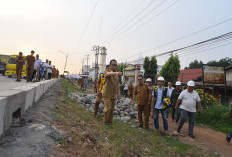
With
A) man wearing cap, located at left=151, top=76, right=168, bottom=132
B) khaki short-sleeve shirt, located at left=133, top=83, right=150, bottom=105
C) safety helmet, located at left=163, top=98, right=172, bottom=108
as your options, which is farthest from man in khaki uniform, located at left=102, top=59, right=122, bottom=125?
safety helmet, located at left=163, top=98, right=172, bottom=108

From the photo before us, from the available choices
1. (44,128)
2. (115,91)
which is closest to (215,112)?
(115,91)

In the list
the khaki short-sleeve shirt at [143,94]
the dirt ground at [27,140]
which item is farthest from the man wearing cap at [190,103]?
the dirt ground at [27,140]

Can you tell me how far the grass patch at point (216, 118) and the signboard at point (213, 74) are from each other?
1543mm

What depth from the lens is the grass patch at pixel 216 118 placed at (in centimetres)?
773

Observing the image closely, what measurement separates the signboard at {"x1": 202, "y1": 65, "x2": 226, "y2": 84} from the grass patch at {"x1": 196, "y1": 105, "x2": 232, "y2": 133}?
5.06ft

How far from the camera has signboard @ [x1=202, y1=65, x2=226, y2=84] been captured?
9.43 m

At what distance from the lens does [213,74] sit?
9562mm

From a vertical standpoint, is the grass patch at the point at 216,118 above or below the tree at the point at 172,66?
below

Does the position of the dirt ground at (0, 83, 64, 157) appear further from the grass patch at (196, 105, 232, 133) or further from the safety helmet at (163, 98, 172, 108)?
the grass patch at (196, 105, 232, 133)

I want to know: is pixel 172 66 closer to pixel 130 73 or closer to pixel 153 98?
pixel 130 73

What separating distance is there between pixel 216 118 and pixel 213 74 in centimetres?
253

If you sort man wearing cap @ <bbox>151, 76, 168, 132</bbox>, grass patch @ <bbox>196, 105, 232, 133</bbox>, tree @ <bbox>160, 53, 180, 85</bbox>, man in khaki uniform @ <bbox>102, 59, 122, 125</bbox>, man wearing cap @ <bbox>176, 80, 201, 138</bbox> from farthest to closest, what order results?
tree @ <bbox>160, 53, 180, 85</bbox>
grass patch @ <bbox>196, 105, 232, 133</bbox>
man wearing cap @ <bbox>151, 76, 168, 132</bbox>
man wearing cap @ <bbox>176, 80, 201, 138</bbox>
man in khaki uniform @ <bbox>102, 59, 122, 125</bbox>

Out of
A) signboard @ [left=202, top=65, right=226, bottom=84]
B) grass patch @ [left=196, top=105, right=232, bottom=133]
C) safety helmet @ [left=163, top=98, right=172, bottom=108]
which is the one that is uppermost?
signboard @ [left=202, top=65, right=226, bottom=84]

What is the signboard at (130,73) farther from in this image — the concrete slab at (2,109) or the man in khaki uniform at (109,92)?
the concrete slab at (2,109)
